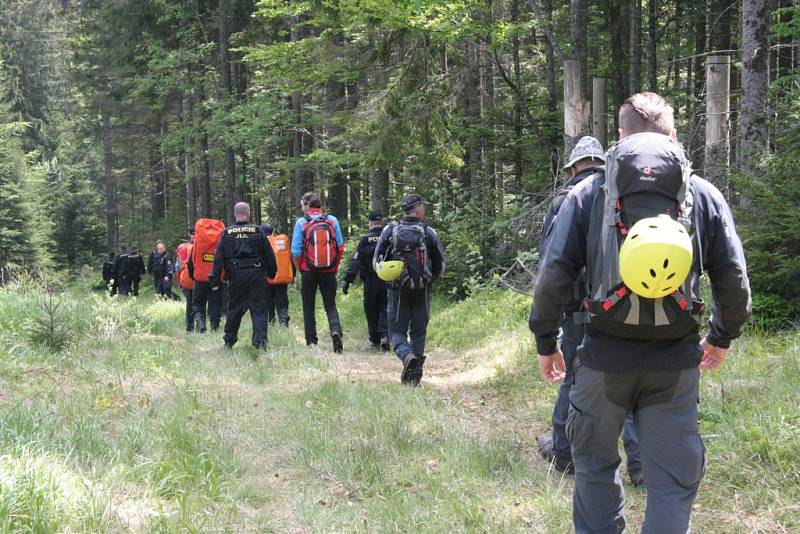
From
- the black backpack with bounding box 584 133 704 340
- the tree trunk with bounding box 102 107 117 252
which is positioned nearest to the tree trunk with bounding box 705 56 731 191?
the black backpack with bounding box 584 133 704 340

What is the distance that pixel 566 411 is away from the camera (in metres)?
5.03

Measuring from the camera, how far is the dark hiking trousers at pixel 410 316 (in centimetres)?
792

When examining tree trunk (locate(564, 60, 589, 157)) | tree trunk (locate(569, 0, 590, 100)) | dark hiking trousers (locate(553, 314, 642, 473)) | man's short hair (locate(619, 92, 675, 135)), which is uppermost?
tree trunk (locate(569, 0, 590, 100))

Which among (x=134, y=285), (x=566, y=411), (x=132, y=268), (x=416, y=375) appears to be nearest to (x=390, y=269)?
(x=416, y=375)

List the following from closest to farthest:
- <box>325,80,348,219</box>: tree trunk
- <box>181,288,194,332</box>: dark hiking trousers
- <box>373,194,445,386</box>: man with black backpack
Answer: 1. <box>373,194,445,386</box>: man with black backpack
2. <box>181,288,194,332</box>: dark hiking trousers
3. <box>325,80,348,219</box>: tree trunk

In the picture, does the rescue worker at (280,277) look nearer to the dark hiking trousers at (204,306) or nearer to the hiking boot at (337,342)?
the dark hiking trousers at (204,306)

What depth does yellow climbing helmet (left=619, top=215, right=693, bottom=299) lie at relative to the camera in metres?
2.65

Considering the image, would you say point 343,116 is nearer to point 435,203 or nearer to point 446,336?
point 435,203

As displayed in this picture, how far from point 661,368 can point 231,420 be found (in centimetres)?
406

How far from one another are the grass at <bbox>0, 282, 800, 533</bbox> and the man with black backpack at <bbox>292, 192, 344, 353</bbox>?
1703 millimetres

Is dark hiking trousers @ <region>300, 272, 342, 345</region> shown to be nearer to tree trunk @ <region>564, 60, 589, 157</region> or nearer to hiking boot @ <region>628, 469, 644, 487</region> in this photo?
tree trunk @ <region>564, 60, 589, 157</region>

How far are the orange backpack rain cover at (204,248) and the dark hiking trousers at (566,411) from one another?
26.7ft

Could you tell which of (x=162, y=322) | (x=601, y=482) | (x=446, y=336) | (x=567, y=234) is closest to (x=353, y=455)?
(x=601, y=482)

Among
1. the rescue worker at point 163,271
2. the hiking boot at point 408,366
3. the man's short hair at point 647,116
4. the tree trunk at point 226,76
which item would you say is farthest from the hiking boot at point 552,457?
the tree trunk at point 226,76
